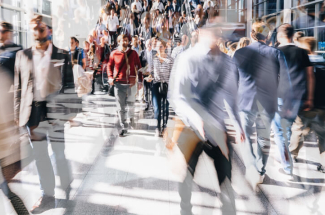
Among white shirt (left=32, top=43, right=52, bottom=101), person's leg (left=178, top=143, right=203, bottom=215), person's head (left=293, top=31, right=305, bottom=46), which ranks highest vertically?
person's head (left=293, top=31, right=305, bottom=46)

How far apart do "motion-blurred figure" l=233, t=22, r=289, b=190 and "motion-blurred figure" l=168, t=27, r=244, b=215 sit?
0.84 meters

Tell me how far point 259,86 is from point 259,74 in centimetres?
11

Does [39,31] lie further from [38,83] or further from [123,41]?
[123,41]

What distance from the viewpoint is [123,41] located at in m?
4.35

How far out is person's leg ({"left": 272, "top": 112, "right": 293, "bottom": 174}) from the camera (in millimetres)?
3053

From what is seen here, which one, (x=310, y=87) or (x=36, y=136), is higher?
(x=310, y=87)

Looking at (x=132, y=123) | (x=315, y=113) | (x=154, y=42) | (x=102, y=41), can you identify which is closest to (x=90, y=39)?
(x=102, y=41)

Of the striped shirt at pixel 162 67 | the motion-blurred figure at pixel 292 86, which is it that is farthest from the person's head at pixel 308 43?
the striped shirt at pixel 162 67

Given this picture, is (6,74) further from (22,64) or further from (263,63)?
(263,63)

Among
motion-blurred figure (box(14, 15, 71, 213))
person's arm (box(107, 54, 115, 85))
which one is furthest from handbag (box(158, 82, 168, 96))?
motion-blurred figure (box(14, 15, 71, 213))

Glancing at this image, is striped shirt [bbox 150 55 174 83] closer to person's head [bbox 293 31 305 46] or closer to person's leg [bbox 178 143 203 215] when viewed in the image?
person's head [bbox 293 31 305 46]

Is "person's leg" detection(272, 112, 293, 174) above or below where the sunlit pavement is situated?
above

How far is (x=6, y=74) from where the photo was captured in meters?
2.35

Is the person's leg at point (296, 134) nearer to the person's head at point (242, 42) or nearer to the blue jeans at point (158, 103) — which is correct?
the person's head at point (242, 42)
